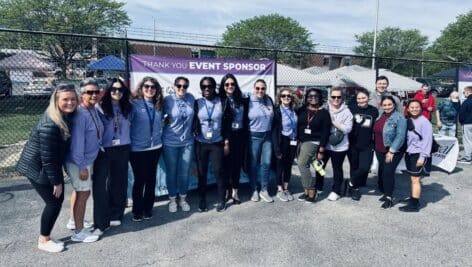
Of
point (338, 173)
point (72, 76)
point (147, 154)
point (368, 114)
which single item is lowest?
point (338, 173)

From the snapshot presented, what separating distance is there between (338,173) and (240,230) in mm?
2013

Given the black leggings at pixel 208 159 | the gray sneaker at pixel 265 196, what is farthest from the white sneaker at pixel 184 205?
the gray sneaker at pixel 265 196

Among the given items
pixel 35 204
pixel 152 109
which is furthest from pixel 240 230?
pixel 35 204

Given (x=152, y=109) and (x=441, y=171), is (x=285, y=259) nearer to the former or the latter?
(x=152, y=109)

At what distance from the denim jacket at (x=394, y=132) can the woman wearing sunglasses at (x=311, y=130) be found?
852mm

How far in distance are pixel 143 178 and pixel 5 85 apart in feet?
46.2

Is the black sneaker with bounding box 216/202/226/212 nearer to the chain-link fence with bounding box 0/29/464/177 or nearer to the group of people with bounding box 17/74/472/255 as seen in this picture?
the group of people with bounding box 17/74/472/255

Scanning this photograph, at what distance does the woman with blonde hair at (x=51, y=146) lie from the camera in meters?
3.16

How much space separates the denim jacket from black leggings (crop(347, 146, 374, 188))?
0.32 m

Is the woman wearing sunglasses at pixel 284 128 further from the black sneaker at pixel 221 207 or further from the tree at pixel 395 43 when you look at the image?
the tree at pixel 395 43

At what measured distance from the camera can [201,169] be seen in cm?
475

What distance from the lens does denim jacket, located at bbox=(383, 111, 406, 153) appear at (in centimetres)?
483

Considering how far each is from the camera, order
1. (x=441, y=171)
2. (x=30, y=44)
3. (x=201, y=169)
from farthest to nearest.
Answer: (x=30, y=44) < (x=441, y=171) < (x=201, y=169)

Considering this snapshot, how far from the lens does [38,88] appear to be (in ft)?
42.3
